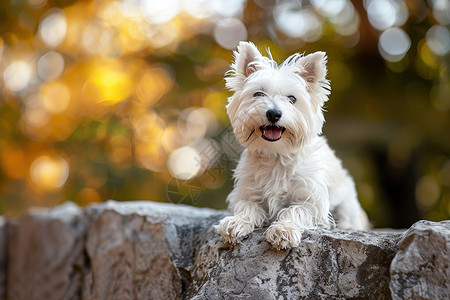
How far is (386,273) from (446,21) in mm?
5842

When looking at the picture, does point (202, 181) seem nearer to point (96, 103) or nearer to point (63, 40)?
point (96, 103)

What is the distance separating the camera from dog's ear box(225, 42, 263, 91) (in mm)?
3512

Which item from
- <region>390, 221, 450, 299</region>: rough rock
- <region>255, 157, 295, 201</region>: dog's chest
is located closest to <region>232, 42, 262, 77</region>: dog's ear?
<region>255, 157, 295, 201</region>: dog's chest

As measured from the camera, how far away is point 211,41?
8.16m

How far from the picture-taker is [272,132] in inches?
127

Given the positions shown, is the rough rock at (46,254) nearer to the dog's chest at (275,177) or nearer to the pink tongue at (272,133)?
the dog's chest at (275,177)

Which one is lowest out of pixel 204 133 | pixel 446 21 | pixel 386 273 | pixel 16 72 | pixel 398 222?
pixel 398 222

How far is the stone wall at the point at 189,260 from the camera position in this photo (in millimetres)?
2725

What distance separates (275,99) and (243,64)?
0.58 meters

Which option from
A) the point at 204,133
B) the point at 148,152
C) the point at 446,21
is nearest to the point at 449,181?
the point at 446,21

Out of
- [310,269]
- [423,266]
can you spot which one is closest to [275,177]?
[310,269]

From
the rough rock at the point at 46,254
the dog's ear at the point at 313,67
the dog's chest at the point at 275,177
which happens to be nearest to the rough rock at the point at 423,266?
the dog's chest at the point at 275,177

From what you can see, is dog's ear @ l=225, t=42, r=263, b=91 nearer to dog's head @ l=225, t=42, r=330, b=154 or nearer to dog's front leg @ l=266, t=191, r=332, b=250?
dog's head @ l=225, t=42, r=330, b=154

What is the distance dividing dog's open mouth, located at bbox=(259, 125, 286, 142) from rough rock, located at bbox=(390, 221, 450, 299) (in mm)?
1167
